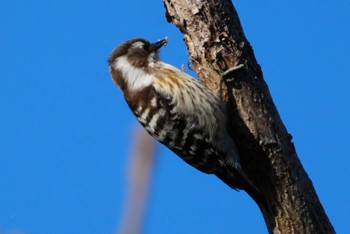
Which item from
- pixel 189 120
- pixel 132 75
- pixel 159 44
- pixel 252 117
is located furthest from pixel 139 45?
pixel 252 117

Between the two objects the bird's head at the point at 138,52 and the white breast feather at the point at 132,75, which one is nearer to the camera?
the white breast feather at the point at 132,75

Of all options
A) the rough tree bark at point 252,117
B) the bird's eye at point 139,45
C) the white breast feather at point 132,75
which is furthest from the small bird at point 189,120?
the bird's eye at point 139,45

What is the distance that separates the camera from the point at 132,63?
15.6 feet

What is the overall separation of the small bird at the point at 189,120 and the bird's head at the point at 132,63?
0.06ft

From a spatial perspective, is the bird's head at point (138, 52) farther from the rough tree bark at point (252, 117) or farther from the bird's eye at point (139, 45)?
the rough tree bark at point (252, 117)

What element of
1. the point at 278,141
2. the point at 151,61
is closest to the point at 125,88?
the point at 151,61

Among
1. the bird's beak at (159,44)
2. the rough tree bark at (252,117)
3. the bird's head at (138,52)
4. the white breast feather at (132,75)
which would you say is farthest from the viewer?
the bird's beak at (159,44)

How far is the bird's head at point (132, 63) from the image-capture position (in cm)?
465

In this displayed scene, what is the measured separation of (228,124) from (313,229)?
36.2 inches

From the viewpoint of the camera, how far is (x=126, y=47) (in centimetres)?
478

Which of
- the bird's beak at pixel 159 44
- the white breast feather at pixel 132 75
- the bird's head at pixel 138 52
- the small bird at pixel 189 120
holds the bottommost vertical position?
the small bird at pixel 189 120

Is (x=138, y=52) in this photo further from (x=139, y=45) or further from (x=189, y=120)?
(x=189, y=120)

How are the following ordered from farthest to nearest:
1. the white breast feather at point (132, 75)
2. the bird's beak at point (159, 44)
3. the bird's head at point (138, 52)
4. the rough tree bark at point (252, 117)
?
the bird's beak at point (159, 44) → the bird's head at point (138, 52) → the white breast feather at point (132, 75) → the rough tree bark at point (252, 117)

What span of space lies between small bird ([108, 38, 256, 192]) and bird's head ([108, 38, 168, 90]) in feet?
0.06
